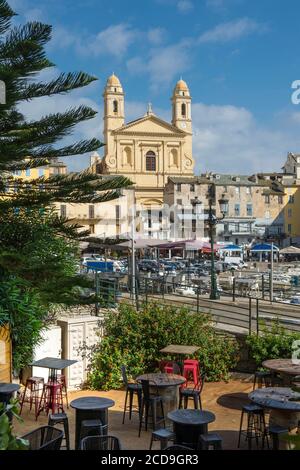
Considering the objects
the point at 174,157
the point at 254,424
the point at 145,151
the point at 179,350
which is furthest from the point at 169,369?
the point at 174,157

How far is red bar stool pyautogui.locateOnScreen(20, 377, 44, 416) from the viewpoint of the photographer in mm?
7320

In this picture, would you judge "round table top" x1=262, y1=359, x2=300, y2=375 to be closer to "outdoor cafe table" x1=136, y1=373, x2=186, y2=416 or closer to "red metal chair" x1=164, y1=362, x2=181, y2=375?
"outdoor cafe table" x1=136, y1=373, x2=186, y2=416

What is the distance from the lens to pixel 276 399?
18.2 ft

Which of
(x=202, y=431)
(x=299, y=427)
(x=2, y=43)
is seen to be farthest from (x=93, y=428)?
(x=2, y=43)

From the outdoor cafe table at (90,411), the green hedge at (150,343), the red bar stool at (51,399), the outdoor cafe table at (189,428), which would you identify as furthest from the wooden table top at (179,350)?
the outdoor cafe table at (189,428)

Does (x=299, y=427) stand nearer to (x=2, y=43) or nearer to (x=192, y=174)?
(x=2, y=43)

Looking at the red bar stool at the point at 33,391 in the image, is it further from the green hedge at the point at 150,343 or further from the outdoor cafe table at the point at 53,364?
the green hedge at the point at 150,343

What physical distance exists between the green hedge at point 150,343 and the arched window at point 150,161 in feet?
173

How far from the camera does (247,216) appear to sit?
56.7 metres

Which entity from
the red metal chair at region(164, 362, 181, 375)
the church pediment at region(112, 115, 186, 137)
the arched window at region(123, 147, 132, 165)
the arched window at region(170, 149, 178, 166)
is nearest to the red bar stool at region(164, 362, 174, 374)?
the red metal chair at region(164, 362, 181, 375)

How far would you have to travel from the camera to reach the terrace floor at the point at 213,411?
6.09 metres

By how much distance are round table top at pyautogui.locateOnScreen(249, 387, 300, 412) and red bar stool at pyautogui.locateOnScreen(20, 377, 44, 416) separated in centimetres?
294

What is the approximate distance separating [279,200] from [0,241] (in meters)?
52.6
